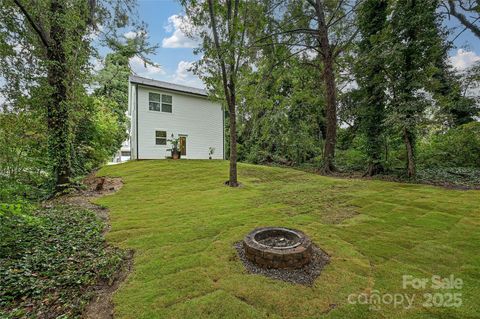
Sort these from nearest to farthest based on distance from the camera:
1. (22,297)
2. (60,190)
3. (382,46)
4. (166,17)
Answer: (22,297), (60,190), (382,46), (166,17)

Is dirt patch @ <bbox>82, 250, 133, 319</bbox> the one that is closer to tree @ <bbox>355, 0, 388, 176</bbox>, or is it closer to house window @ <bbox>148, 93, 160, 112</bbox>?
tree @ <bbox>355, 0, 388, 176</bbox>

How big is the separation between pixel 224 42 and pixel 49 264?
6.79 m

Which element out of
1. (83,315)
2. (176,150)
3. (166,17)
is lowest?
(83,315)

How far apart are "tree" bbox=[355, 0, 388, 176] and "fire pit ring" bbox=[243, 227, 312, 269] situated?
8.04 meters

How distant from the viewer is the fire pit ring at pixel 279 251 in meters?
2.91

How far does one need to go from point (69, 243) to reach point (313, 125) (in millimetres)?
13109

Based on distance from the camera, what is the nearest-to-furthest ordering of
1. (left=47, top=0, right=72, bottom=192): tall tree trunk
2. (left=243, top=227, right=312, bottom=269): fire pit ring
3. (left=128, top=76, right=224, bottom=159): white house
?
(left=243, top=227, right=312, bottom=269): fire pit ring, (left=47, top=0, right=72, bottom=192): tall tree trunk, (left=128, top=76, right=224, bottom=159): white house

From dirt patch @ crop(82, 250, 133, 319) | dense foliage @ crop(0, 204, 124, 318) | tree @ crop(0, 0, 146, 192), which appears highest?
tree @ crop(0, 0, 146, 192)

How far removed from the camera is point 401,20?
844cm

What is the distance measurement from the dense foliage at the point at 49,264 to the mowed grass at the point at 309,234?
378 mm

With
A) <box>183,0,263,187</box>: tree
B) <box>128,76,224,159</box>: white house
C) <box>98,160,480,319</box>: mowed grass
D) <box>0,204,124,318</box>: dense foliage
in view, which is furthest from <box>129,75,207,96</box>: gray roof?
<box>0,204,124,318</box>: dense foliage

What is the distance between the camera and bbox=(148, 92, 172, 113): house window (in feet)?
47.9

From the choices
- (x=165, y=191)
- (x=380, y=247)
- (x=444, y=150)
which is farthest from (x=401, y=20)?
(x=165, y=191)

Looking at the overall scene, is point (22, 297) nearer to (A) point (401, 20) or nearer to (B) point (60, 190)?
(B) point (60, 190)
